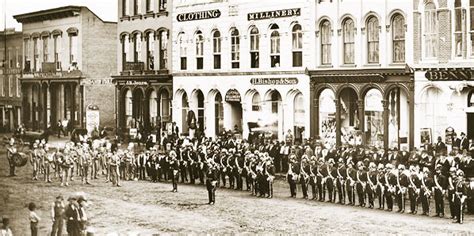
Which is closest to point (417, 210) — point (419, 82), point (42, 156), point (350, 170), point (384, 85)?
point (350, 170)

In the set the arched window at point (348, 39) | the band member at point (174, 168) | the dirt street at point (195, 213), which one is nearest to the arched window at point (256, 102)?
the arched window at point (348, 39)

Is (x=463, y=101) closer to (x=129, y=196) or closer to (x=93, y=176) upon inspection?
(x=129, y=196)

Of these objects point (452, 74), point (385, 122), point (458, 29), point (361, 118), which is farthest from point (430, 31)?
A: point (361, 118)

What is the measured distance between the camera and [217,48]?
11.9 meters

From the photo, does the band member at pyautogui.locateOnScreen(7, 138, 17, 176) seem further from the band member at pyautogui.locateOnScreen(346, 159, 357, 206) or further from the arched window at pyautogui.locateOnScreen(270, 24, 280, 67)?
the band member at pyautogui.locateOnScreen(346, 159, 357, 206)

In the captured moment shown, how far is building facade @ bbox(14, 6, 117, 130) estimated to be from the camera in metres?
10.8

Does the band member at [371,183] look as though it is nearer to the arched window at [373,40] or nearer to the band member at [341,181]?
the band member at [341,181]

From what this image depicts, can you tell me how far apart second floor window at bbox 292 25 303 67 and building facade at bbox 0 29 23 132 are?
4334 mm

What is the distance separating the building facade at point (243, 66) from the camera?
447 inches

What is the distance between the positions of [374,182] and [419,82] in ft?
5.79

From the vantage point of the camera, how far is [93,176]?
10375 mm

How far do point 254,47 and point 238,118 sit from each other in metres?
1.30

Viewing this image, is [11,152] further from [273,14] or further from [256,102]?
[273,14]

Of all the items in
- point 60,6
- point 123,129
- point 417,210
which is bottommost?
point 417,210
